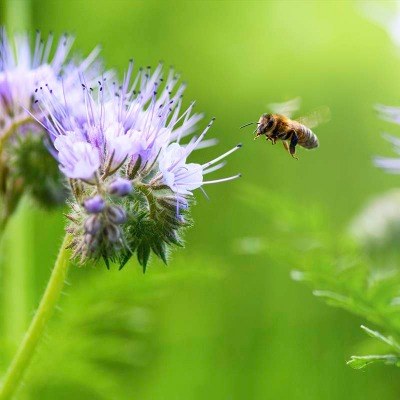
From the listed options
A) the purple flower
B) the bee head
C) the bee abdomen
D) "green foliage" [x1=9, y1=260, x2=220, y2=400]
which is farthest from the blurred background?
the purple flower

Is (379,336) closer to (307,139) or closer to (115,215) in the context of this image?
(115,215)

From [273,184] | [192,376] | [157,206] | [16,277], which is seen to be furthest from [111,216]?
[273,184]

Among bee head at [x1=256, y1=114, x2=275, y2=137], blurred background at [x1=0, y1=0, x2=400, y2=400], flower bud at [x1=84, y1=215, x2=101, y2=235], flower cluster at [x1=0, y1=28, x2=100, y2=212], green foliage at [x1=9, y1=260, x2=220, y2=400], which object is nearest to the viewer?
flower bud at [x1=84, y1=215, x2=101, y2=235]

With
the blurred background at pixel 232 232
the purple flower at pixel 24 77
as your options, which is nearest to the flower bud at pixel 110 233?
the purple flower at pixel 24 77

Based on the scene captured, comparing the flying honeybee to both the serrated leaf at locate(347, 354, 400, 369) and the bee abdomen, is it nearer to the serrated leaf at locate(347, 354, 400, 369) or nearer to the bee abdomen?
the bee abdomen

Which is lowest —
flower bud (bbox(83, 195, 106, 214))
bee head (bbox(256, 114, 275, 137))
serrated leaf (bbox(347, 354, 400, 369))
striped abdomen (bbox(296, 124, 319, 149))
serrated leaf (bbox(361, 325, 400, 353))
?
serrated leaf (bbox(347, 354, 400, 369))

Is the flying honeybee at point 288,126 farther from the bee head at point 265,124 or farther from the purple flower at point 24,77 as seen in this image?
the purple flower at point 24,77

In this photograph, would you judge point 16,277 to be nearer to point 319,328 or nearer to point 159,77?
point 159,77

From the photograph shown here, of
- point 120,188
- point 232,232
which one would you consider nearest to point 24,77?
point 120,188
